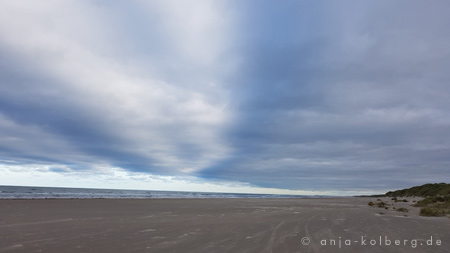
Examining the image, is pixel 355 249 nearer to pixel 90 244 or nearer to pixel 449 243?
pixel 449 243

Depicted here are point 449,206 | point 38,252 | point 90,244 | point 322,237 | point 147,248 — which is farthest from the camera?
point 449,206

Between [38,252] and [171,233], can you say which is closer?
[38,252]

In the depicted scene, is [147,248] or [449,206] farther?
[449,206]

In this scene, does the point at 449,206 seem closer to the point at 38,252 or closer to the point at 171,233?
the point at 171,233

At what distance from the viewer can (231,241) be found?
30.1ft

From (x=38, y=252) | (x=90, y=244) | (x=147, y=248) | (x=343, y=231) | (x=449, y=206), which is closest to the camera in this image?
(x=38, y=252)

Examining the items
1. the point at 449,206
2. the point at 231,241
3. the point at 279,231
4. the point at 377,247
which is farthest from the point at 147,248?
the point at 449,206

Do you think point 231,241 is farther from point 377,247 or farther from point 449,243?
point 449,243

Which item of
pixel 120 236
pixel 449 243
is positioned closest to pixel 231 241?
pixel 120 236

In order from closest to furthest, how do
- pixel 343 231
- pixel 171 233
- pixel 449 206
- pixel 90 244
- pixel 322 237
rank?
1. pixel 90 244
2. pixel 322 237
3. pixel 171 233
4. pixel 343 231
5. pixel 449 206

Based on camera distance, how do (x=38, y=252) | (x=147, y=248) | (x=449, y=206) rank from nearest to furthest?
(x=38, y=252)
(x=147, y=248)
(x=449, y=206)

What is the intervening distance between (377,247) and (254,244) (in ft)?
12.8

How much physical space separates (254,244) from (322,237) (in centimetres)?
304

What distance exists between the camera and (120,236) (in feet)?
33.1
